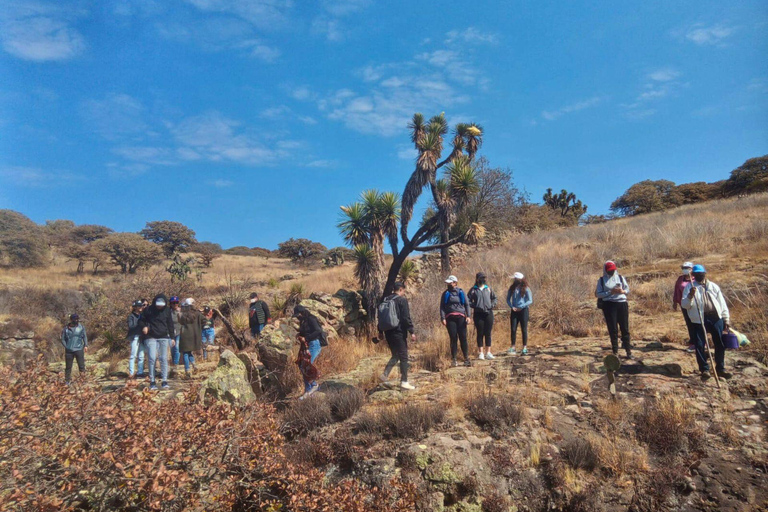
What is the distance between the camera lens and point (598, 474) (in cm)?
476

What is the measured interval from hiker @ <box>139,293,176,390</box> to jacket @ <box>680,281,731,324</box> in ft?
32.1

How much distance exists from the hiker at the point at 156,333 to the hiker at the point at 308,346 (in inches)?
115

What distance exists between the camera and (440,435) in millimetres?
5516

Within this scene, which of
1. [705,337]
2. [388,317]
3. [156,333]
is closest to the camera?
[705,337]

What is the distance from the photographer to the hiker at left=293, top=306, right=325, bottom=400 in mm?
7863

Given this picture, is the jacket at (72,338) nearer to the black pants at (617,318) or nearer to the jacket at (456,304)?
the jacket at (456,304)

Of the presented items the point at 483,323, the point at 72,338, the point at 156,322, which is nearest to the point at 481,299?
the point at 483,323

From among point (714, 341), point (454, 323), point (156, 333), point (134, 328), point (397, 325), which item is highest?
point (134, 328)

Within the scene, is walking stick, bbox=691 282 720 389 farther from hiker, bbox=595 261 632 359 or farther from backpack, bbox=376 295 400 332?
backpack, bbox=376 295 400 332

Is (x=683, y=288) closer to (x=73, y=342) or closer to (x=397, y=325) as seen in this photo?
(x=397, y=325)

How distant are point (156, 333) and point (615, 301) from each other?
29.8 ft

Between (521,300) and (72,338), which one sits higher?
(521,300)

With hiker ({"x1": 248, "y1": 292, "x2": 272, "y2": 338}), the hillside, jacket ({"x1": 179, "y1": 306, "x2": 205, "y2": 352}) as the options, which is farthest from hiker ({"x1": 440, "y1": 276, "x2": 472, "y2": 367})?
jacket ({"x1": 179, "y1": 306, "x2": 205, "y2": 352})

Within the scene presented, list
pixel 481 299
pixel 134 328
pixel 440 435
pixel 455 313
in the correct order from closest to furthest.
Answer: pixel 440 435
pixel 455 313
pixel 481 299
pixel 134 328
